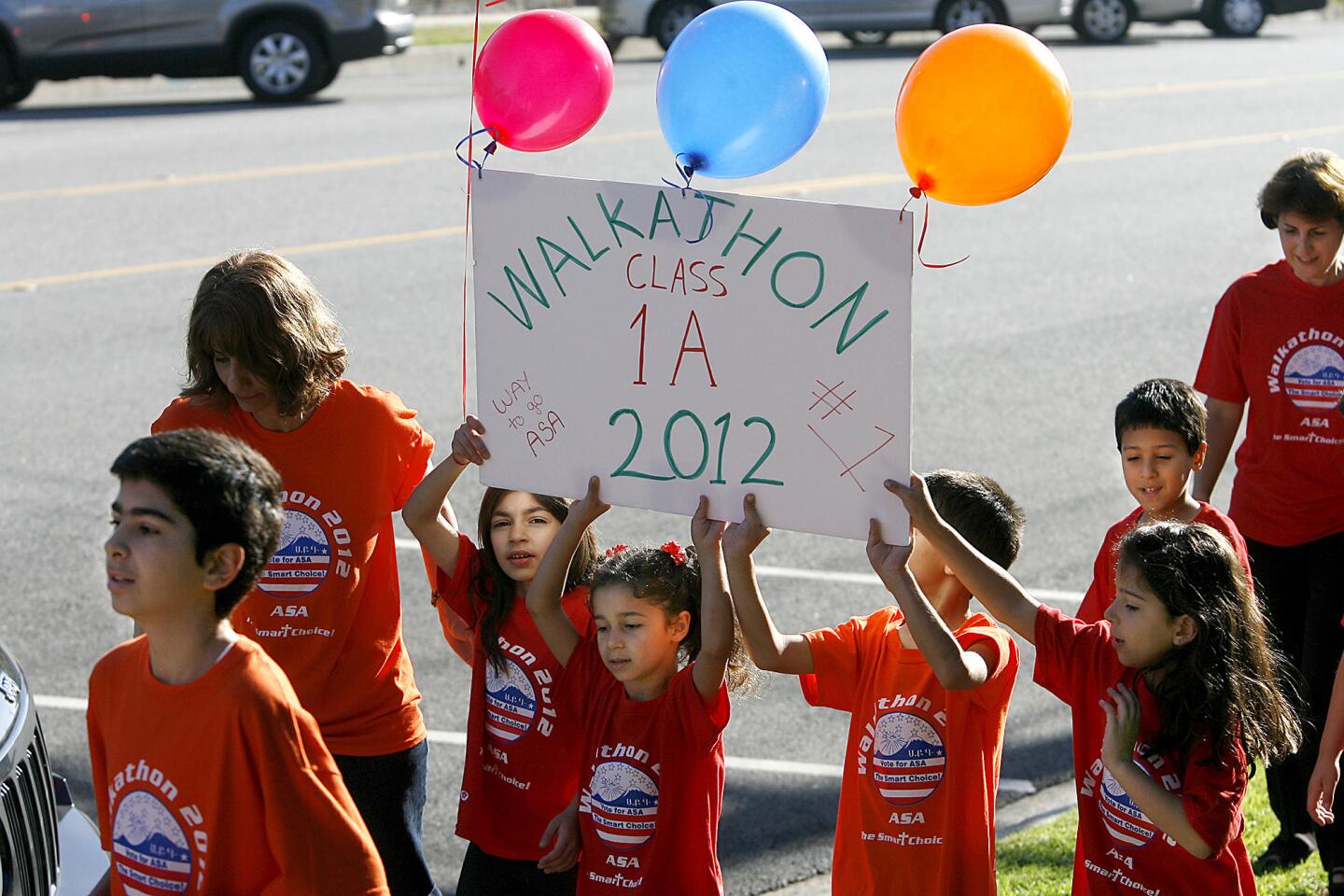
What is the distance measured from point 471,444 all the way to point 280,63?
47.7ft

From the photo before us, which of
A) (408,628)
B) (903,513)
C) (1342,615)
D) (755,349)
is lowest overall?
(408,628)

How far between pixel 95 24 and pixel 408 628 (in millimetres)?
11668

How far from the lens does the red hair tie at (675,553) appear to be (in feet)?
12.0

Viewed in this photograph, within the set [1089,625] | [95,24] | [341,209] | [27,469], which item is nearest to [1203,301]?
[341,209]

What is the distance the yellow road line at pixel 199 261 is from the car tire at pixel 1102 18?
43.7ft

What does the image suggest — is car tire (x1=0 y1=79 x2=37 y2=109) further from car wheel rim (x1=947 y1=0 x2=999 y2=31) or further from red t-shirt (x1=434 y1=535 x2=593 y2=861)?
red t-shirt (x1=434 y1=535 x2=593 y2=861)

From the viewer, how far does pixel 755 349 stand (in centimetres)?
341

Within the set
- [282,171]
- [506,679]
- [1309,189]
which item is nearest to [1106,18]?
[282,171]

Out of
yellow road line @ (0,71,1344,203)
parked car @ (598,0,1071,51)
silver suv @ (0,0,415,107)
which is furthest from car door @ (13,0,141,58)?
parked car @ (598,0,1071,51)

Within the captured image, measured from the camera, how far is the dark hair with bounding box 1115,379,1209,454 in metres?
3.96

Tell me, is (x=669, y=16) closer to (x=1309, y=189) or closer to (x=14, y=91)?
(x=14, y=91)

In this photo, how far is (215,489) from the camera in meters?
2.76

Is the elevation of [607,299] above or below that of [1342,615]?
above

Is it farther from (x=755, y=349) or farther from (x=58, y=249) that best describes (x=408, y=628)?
(x=58, y=249)
